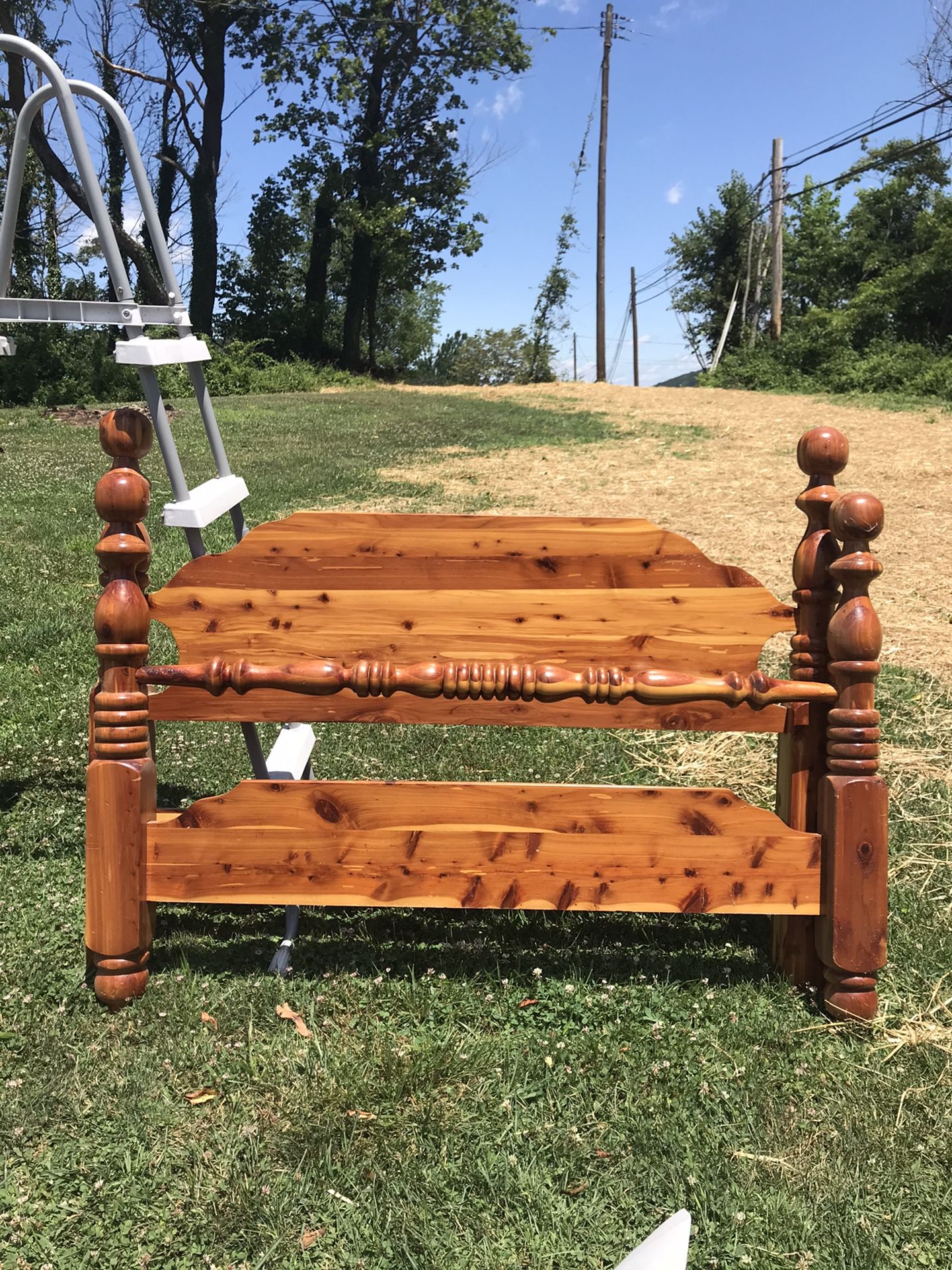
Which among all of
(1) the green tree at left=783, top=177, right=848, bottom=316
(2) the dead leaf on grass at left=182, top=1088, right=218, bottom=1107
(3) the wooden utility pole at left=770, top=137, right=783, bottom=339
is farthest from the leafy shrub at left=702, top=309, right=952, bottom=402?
(2) the dead leaf on grass at left=182, top=1088, right=218, bottom=1107

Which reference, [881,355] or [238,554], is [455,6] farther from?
[238,554]

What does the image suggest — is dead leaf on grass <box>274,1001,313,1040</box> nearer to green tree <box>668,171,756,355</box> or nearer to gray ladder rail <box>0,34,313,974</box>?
gray ladder rail <box>0,34,313,974</box>

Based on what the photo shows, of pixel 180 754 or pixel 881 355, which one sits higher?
pixel 881 355

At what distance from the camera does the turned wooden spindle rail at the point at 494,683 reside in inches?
96.2

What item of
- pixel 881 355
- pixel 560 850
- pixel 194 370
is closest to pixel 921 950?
pixel 560 850

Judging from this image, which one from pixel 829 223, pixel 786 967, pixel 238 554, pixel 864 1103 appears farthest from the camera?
pixel 829 223

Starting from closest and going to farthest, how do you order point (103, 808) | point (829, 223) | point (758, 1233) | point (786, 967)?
point (758, 1233), point (103, 808), point (786, 967), point (829, 223)

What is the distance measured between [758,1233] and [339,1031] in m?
1.10

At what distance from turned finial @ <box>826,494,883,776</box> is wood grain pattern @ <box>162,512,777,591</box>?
0.47 m

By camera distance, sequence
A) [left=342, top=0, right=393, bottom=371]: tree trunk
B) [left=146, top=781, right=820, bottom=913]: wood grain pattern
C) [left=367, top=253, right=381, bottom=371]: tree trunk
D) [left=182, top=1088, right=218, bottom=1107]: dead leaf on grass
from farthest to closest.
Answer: [left=367, top=253, right=381, bottom=371]: tree trunk
[left=342, top=0, right=393, bottom=371]: tree trunk
[left=146, top=781, right=820, bottom=913]: wood grain pattern
[left=182, top=1088, right=218, bottom=1107]: dead leaf on grass

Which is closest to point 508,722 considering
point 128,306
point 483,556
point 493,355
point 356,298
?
point 483,556

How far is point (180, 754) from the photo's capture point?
166 inches

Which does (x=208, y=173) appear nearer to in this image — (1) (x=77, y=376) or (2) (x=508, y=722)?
(1) (x=77, y=376)

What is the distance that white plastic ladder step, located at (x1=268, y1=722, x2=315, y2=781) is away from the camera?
129 inches
